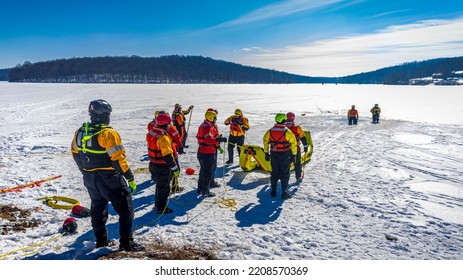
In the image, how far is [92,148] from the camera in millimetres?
4023

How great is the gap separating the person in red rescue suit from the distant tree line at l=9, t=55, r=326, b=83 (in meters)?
107

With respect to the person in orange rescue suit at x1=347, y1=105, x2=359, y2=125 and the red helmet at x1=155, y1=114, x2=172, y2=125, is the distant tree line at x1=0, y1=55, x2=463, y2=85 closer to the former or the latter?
the person in orange rescue suit at x1=347, y1=105, x2=359, y2=125

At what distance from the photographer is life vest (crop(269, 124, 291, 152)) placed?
6645 mm

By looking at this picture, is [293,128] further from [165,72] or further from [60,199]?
[165,72]

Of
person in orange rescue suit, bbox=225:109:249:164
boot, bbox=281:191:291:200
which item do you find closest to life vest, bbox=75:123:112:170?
boot, bbox=281:191:291:200

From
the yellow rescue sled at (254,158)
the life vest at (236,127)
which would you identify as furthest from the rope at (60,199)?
the life vest at (236,127)

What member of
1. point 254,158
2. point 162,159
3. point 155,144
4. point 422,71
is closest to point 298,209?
point 254,158

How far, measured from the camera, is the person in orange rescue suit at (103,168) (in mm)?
3990

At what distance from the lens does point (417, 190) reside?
7359 millimetres

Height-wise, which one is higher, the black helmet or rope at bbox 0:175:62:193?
the black helmet

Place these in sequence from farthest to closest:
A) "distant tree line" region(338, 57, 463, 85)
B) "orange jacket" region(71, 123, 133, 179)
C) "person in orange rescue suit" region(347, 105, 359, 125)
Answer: "distant tree line" region(338, 57, 463, 85)
"person in orange rescue suit" region(347, 105, 359, 125)
"orange jacket" region(71, 123, 133, 179)

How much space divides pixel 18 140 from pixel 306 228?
12138 millimetres

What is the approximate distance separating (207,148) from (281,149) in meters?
1.55
